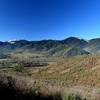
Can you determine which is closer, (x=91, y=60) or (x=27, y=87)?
(x=27, y=87)

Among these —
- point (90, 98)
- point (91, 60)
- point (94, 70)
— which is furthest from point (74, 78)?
point (90, 98)

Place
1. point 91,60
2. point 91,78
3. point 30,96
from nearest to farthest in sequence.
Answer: point 30,96 → point 91,78 → point 91,60

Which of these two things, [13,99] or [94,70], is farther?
[94,70]

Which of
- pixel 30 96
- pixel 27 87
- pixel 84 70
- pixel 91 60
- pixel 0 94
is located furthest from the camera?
pixel 91 60

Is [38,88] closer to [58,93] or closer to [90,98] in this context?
[58,93]

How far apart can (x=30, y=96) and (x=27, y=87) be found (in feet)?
2.06

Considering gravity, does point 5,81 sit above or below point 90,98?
above

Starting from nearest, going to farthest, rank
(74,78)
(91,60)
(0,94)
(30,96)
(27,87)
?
(0,94) → (30,96) → (27,87) → (74,78) → (91,60)

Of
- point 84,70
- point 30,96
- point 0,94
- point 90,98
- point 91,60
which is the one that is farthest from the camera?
point 91,60

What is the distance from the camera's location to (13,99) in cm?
757

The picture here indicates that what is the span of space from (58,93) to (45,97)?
631mm

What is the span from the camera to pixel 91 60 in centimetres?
5472

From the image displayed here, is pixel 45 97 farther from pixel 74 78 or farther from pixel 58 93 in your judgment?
pixel 74 78

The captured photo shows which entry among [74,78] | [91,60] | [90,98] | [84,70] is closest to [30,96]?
[90,98]
